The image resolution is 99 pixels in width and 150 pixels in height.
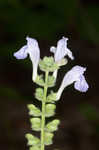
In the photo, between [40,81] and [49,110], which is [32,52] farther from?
[49,110]

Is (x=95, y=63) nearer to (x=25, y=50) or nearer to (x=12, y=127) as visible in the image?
(x=12, y=127)

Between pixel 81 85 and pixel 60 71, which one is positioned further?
pixel 60 71

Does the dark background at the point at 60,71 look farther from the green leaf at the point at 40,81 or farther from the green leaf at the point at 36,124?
the green leaf at the point at 36,124

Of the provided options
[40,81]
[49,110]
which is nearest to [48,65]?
[40,81]

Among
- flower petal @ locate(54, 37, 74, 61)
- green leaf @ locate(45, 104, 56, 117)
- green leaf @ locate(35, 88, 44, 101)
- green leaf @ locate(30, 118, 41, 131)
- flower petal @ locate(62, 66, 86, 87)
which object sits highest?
flower petal @ locate(54, 37, 74, 61)

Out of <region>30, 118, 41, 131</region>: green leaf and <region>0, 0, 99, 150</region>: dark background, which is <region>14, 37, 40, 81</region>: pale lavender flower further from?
<region>0, 0, 99, 150</region>: dark background

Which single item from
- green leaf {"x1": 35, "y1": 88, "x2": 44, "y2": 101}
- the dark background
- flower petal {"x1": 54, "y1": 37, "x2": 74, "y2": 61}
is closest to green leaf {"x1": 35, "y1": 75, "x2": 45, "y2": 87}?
green leaf {"x1": 35, "y1": 88, "x2": 44, "y2": 101}

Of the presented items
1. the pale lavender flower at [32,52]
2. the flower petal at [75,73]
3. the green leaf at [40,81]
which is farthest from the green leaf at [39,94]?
the flower petal at [75,73]

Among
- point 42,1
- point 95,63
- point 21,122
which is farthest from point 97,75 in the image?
point 42,1
